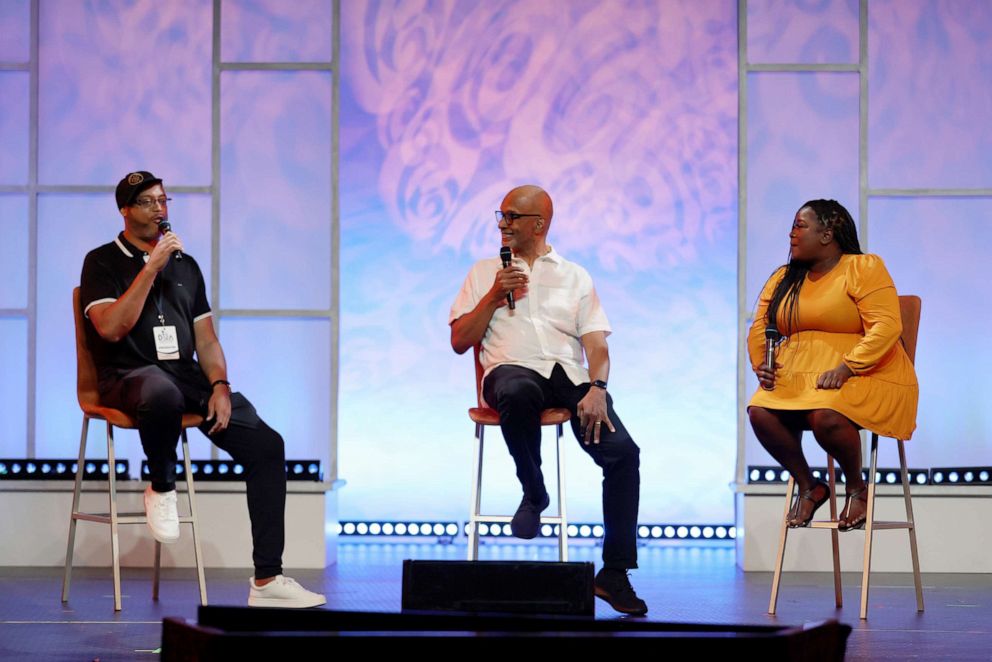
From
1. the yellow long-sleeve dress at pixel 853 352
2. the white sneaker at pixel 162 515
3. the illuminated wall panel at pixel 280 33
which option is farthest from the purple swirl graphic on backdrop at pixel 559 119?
the white sneaker at pixel 162 515

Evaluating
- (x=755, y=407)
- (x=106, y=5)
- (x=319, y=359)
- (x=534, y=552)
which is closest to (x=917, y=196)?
(x=755, y=407)

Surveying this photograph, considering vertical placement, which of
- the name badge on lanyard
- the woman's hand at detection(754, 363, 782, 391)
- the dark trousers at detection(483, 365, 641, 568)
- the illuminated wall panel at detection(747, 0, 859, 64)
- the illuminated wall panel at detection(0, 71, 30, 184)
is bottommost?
the dark trousers at detection(483, 365, 641, 568)

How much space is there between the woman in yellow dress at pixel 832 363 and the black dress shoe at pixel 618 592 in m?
0.59

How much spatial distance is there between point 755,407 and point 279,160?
2.42 m

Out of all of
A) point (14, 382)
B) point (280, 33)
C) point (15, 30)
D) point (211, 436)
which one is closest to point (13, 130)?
point (15, 30)

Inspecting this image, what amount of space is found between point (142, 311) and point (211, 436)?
1.43ft

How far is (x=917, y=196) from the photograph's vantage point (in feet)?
16.0

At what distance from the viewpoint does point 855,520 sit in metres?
3.43

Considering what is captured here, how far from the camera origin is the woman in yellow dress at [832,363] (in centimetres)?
346

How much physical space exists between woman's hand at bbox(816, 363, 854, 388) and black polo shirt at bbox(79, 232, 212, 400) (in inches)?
73.8

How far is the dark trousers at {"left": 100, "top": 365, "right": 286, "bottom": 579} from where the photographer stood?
130 inches

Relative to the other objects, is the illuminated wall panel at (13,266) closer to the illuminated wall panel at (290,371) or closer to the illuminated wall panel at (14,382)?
the illuminated wall panel at (14,382)

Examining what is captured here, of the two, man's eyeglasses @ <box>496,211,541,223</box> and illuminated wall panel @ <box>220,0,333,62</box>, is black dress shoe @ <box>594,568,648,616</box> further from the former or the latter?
illuminated wall panel @ <box>220,0,333,62</box>

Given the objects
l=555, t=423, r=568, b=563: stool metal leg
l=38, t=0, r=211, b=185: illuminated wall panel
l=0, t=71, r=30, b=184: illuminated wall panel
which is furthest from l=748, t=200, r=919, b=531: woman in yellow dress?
l=0, t=71, r=30, b=184: illuminated wall panel
